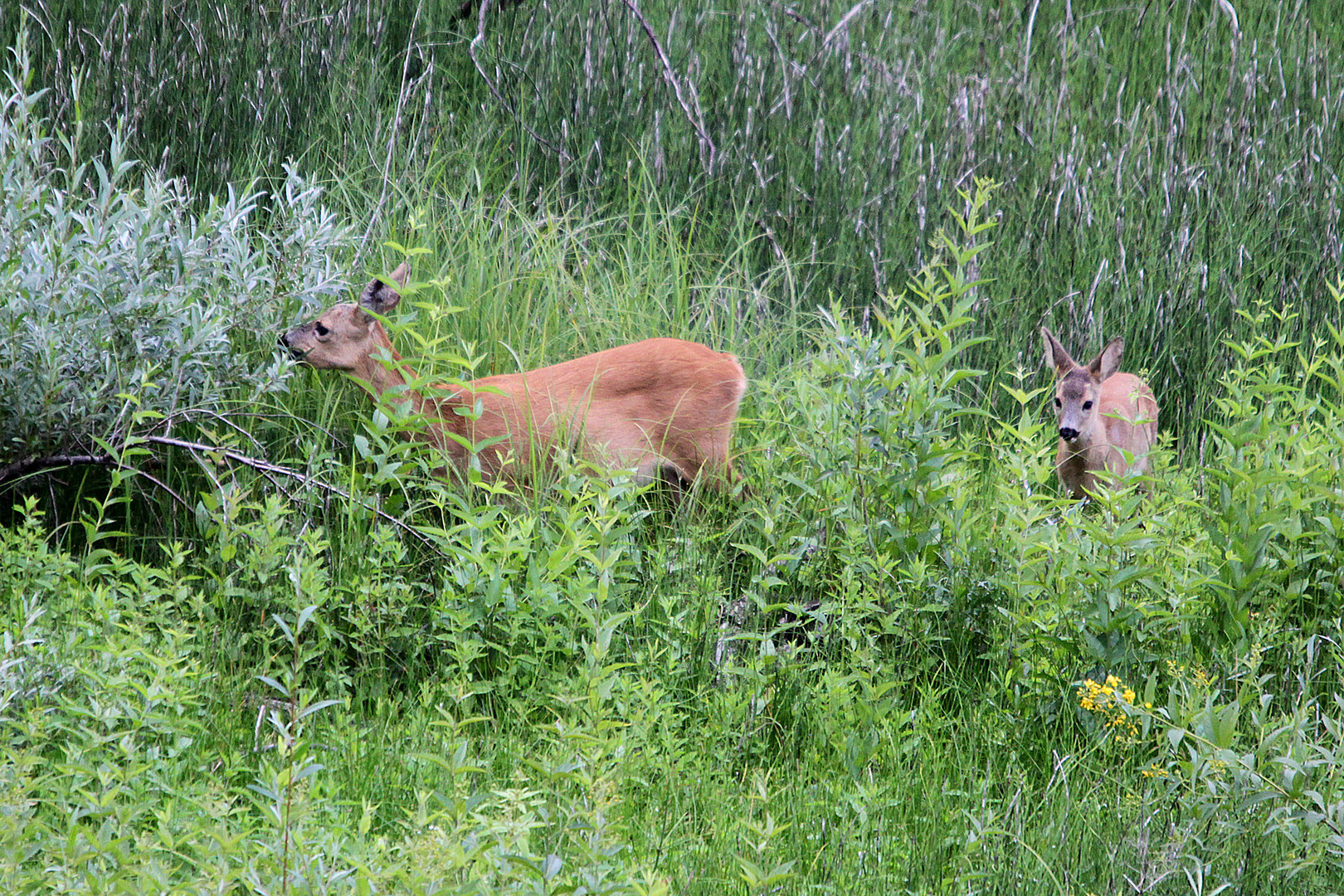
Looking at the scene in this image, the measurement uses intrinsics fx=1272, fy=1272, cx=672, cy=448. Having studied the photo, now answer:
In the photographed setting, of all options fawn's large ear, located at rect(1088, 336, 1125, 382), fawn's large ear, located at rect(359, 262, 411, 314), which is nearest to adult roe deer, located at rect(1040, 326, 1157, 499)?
fawn's large ear, located at rect(1088, 336, 1125, 382)

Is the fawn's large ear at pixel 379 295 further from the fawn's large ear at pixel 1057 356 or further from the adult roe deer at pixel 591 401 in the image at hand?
the fawn's large ear at pixel 1057 356

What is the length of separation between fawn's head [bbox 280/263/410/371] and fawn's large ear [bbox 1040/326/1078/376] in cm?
286

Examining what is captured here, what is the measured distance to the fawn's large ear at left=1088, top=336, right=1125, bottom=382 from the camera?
18.4 ft

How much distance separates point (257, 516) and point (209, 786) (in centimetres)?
157

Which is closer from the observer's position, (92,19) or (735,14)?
(92,19)

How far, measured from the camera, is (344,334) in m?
4.79

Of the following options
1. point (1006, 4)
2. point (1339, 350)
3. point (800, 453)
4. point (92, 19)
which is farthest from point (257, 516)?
point (1006, 4)

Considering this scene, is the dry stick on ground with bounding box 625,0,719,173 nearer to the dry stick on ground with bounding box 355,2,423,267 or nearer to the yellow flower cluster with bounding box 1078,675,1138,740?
the dry stick on ground with bounding box 355,2,423,267

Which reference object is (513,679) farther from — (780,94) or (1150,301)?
(780,94)

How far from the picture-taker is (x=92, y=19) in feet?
23.6

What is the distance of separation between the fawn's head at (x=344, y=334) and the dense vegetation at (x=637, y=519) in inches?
7.5

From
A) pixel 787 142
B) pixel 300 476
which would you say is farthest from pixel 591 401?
pixel 787 142

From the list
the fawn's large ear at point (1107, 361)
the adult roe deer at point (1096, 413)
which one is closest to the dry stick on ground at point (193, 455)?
the adult roe deer at point (1096, 413)

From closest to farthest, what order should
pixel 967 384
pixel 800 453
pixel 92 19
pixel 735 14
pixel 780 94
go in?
pixel 800 453, pixel 967 384, pixel 92 19, pixel 780 94, pixel 735 14
